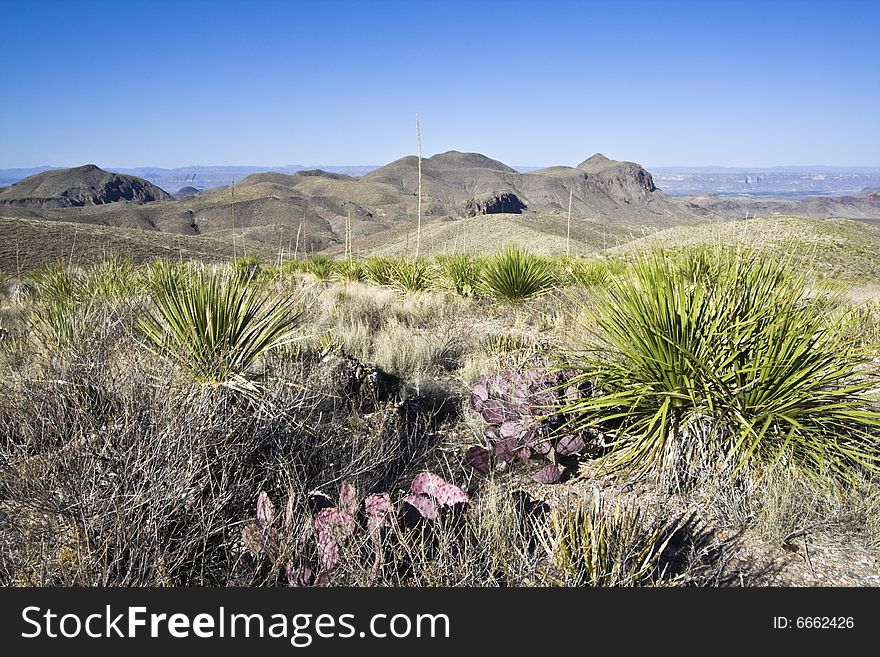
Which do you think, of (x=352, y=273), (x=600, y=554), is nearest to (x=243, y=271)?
(x=600, y=554)

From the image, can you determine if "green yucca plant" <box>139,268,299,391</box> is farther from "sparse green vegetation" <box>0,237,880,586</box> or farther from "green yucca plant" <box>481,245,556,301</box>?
"green yucca plant" <box>481,245,556,301</box>

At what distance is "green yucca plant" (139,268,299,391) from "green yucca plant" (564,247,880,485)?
2194 mm

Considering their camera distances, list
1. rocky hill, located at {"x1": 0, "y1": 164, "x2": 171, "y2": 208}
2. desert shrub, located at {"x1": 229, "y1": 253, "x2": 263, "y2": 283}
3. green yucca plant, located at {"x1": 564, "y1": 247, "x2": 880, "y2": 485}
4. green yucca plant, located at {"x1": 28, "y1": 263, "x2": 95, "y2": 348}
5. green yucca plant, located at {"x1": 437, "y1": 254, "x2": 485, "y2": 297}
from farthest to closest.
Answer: rocky hill, located at {"x1": 0, "y1": 164, "x2": 171, "y2": 208} → green yucca plant, located at {"x1": 437, "y1": 254, "x2": 485, "y2": 297} → desert shrub, located at {"x1": 229, "y1": 253, "x2": 263, "y2": 283} → green yucca plant, located at {"x1": 28, "y1": 263, "x2": 95, "y2": 348} → green yucca plant, located at {"x1": 564, "y1": 247, "x2": 880, "y2": 485}

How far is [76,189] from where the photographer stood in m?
160

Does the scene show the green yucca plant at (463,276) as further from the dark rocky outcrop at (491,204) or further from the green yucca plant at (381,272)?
the dark rocky outcrop at (491,204)

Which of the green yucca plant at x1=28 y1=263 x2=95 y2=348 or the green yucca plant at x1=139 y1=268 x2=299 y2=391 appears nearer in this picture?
the green yucca plant at x1=139 y1=268 x2=299 y2=391

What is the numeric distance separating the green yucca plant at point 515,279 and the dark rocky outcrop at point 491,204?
11446 cm

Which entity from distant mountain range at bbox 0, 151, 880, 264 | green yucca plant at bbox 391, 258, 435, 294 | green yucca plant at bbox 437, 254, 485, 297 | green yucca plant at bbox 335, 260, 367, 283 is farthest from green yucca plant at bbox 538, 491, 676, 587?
distant mountain range at bbox 0, 151, 880, 264

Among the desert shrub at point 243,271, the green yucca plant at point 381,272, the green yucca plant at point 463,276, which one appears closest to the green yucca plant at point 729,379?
the desert shrub at point 243,271

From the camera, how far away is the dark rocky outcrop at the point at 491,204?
425 ft

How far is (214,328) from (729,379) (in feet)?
11.0

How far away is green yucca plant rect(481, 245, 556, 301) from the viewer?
887 centimetres

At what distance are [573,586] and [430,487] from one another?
0.84 metres

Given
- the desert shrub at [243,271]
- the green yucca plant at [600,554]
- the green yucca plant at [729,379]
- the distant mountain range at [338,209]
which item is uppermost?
the distant mountain range at [338,209]
